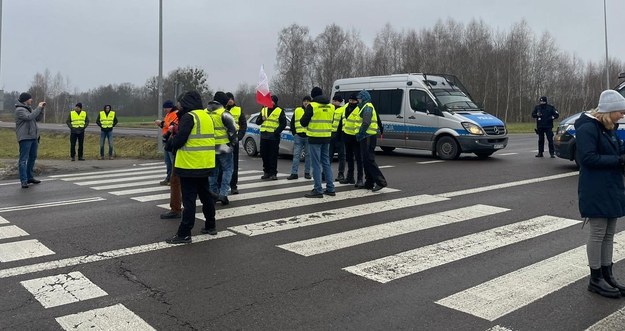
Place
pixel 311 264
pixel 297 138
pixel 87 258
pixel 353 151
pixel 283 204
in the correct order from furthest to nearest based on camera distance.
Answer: pixel 297 138 < pixel 353 151 < pixel 283 204 < pixel 87 258 < pixel 311 264

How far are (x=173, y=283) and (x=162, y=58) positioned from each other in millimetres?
17166

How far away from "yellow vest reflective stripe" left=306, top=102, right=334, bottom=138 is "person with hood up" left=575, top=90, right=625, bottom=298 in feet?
16.9

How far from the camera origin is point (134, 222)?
7578 millimetres

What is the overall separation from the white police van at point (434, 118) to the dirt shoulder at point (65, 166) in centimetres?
733

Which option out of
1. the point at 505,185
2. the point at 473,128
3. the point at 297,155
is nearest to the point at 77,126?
the point at 297,155

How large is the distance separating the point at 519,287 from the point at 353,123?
19.6 ft

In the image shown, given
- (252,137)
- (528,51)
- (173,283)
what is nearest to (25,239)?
(173,283)

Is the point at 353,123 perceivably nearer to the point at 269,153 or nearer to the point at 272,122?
the point at 272,122

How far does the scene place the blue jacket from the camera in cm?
457

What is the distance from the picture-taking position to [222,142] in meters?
8.46

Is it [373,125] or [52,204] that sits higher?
[373,125]

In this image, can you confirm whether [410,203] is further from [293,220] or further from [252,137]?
[252,137]

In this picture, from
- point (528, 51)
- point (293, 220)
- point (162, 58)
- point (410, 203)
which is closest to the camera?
point (293, 220)

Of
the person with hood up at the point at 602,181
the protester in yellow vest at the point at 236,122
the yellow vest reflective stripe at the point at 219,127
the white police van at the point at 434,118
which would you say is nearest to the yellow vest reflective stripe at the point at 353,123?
the protester in yellow vest at the point at 236,122
